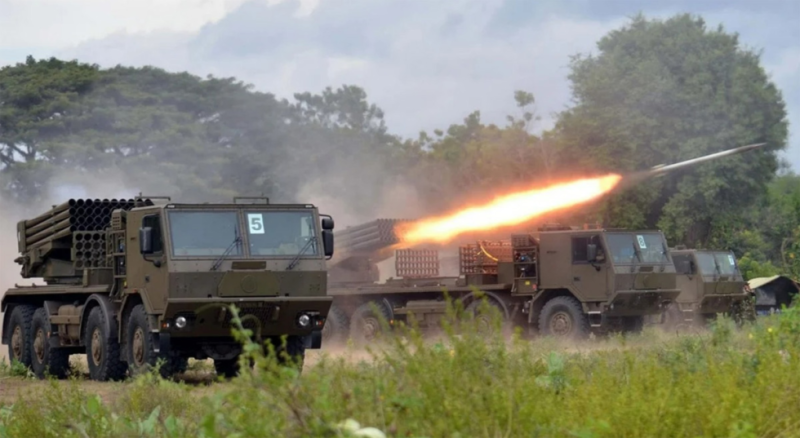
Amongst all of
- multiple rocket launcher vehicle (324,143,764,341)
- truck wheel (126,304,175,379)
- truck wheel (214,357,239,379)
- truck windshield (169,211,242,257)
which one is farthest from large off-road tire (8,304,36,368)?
multiple rocket launcher vehicle (324,143,764,341)

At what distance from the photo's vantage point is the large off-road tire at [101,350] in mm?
17156

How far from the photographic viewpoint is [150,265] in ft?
53.6

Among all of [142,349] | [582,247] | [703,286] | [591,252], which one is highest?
[582,247]

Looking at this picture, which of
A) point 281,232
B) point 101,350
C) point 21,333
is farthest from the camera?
point 21,333

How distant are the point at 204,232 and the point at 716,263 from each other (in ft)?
48.7

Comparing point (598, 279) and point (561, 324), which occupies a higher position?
point (598, 279)

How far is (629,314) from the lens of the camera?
78.3ft

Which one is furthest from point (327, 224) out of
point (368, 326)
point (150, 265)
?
point (368, 326)

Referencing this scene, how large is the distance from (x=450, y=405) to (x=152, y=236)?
9.94 m

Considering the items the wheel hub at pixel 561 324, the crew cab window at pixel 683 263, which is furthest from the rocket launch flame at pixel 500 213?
the wheel hub at pixel 561 324

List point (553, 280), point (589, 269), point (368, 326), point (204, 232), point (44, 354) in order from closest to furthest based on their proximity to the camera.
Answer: point (204, 232) → point (44, 354) → point (589, 269) → point (553, 280) → point (368, 326)

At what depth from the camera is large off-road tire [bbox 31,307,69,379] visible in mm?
18797

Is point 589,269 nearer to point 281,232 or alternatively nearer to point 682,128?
point 281,232

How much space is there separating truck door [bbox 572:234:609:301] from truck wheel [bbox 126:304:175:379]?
30.5ft
